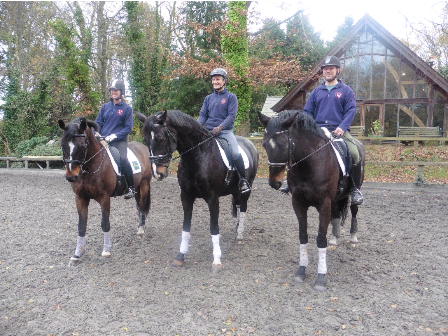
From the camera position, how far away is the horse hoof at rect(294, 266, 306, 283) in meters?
4.32

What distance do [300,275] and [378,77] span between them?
1977 centimetres

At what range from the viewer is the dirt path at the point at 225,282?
338 cm

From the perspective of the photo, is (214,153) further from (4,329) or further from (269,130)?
(4,329)

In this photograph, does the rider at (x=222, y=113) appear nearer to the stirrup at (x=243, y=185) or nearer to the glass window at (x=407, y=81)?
the stirrup at (x=243, y=185)

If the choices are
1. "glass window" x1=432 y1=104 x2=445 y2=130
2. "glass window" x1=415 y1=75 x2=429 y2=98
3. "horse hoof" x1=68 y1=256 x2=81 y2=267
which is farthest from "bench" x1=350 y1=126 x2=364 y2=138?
"horse hoof" x1=68 y1=256 x2=81 y2=267

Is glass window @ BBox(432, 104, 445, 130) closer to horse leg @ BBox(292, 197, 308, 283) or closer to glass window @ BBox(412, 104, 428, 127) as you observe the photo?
glass window @ BBox(412, 104, 428, 127)

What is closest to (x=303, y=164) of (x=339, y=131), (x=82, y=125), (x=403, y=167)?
(x=339, y=131)

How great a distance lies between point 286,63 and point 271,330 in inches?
528

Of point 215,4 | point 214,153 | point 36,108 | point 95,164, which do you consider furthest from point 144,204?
point 36,108

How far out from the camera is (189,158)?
4633 mm

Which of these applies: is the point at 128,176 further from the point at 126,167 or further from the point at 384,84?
the point at 384,84

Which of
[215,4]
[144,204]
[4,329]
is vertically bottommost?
[4,329]

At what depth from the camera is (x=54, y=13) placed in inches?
913

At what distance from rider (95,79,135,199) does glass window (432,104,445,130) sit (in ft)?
68.0
